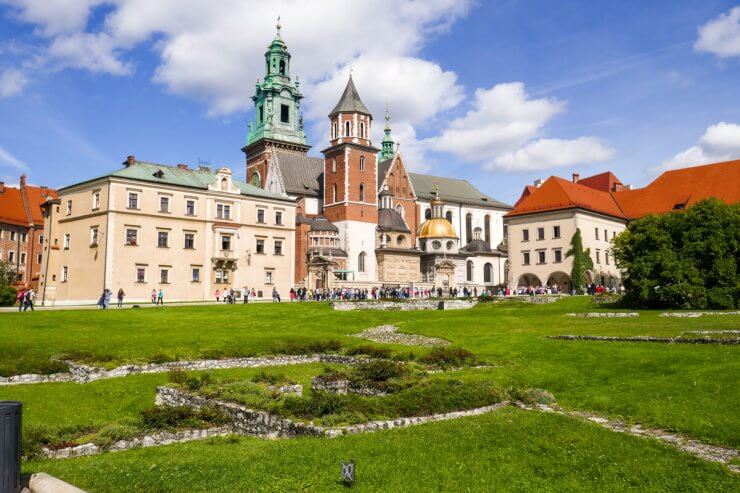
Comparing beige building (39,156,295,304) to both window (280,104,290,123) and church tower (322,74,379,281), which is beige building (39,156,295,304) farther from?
window (280,104,290,123)

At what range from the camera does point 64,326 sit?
29.7 metres

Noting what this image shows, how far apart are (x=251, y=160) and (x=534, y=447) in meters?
90.6

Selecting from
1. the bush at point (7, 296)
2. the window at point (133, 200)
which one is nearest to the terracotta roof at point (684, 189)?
the window at point (133, 200)

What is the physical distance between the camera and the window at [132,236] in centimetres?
5544

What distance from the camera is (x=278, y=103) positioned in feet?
316

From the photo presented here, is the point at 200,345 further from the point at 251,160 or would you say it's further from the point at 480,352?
the point at 251,160

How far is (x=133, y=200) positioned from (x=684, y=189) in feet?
197

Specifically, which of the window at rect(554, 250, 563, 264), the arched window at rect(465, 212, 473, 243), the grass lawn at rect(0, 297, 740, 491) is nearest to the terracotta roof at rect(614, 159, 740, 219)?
the window at rect(554, 250, 563, 264)

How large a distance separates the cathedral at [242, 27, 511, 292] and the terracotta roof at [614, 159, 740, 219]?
25.1 m

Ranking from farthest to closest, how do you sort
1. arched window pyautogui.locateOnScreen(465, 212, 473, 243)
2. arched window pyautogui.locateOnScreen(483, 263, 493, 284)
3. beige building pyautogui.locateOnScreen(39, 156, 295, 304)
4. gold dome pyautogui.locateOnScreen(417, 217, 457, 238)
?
Result: arched window pyautogui.locateOnScreen(465, 212, 473, 243) < arched window pyautogui.locateOnScreen(483, 263, 493, 284) < gold dome pyautogui.locateOnScreen(417, 217, 457, 238) < beige building pyautogui.locateOnScreen(39, 156, 295, 304)

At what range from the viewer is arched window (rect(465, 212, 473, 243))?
344 ft

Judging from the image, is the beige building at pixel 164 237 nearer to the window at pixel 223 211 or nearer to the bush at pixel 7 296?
the window at pixel 223 211

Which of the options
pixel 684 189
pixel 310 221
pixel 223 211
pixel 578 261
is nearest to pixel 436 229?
pixel 310 221

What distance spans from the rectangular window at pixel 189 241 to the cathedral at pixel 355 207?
57.5 feet
